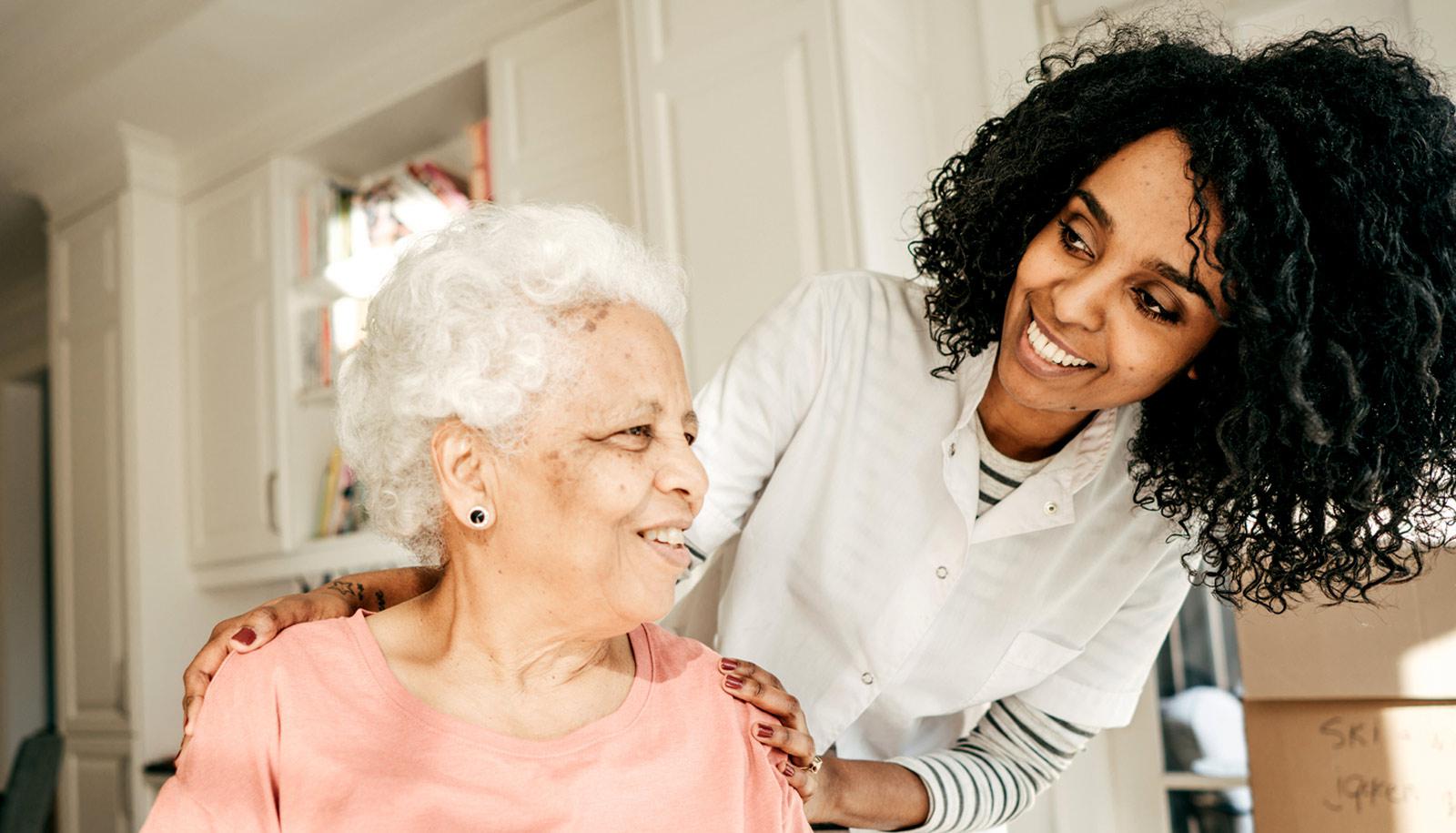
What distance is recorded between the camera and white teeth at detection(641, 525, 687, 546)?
1.03 meters

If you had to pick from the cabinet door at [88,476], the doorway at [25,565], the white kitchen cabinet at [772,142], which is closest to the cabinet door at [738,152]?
the white kitchen cabinet at [772,142]

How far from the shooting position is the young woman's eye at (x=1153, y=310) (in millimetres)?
1120

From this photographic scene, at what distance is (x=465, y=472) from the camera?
40.9 inches

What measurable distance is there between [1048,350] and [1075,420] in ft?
0.65

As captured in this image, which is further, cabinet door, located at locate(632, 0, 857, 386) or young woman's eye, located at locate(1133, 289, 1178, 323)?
cabinet door, located at locate(632, 0, 857, 386)

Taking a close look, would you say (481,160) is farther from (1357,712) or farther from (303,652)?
(1357,712)

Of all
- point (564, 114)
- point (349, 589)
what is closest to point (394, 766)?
point (349, 589)

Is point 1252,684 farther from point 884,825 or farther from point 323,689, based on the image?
point 323,689

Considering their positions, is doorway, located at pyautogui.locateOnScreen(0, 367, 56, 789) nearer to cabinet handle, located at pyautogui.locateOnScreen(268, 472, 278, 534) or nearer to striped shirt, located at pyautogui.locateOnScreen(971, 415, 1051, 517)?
cabinet handle, located at pyautogui.locateOnScreen(268, 472, 278, 534)

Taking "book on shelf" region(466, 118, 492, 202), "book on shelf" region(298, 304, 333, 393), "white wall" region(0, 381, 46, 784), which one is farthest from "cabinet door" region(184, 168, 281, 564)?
"white wall" region(0, 381, 46, 784)

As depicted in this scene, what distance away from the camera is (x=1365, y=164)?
1086 millimetres

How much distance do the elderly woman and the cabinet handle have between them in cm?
288

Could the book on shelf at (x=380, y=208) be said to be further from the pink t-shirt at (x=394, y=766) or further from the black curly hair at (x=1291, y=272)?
the pink t-shirt at (x=394, y=766)

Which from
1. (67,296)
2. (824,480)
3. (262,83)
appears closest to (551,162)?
(262,83)
